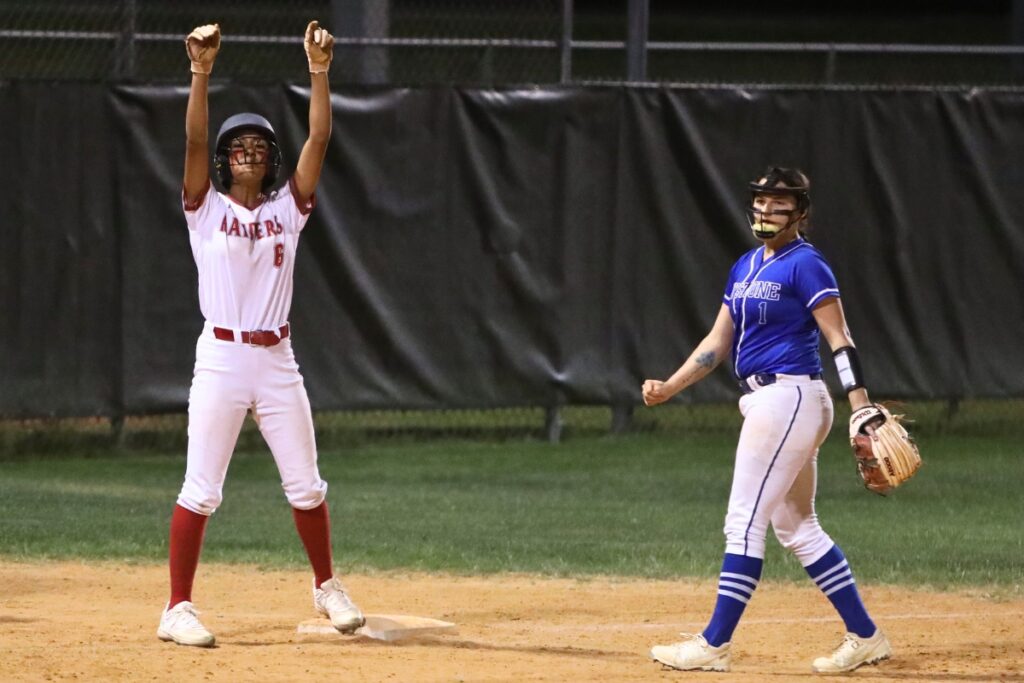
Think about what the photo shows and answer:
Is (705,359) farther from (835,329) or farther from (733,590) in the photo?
(733,590)

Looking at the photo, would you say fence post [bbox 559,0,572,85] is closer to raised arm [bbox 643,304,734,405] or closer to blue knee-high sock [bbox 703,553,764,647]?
raised arm [bbox 643,304,734,405]

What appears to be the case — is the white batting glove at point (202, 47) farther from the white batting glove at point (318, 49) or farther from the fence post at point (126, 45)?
the fence post at point (126, 45)

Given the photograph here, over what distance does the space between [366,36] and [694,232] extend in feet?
9.36

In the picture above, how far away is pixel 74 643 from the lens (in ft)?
21.7

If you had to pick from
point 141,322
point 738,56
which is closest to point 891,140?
Answer: point 141,322

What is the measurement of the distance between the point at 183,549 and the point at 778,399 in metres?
2.25

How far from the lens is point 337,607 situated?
6836 mm

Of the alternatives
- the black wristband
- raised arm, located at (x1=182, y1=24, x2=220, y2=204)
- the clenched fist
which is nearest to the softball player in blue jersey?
the black wristband

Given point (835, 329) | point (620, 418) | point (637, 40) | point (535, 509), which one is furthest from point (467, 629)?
point (637, 40)

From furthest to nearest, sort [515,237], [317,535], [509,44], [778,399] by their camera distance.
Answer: [515,237] → [509,44] → [317,535] → [778,399]

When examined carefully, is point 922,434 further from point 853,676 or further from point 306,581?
point 853,676

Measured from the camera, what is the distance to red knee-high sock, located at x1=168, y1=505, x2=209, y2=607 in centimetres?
Answer: 662

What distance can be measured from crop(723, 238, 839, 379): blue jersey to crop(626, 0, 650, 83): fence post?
6.86 m

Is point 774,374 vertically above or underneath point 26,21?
underneath
